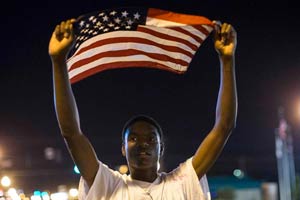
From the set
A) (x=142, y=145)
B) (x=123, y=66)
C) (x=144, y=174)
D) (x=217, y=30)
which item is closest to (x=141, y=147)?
(x=142, y=145)

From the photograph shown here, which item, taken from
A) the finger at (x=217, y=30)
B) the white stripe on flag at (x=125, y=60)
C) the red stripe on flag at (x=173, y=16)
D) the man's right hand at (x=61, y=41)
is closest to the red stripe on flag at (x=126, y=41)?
the white stripe on flag at (x=125, y=60)

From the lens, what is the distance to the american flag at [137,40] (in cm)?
446

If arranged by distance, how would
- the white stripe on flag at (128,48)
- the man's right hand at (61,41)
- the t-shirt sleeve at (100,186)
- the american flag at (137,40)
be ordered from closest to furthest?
the man's right hand at (61,41) < the t-shirt sleeve at (100,186) < the american flag at (137,40) < the white stripe on flag at (128,48)

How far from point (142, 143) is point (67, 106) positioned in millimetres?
535

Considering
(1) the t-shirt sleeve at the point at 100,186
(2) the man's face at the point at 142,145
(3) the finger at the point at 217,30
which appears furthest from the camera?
(3) the finger at the point at 217,30

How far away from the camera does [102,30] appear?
456 centimetres

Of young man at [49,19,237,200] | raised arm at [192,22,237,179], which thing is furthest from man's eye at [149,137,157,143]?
raised arm at [192,22,237,179]

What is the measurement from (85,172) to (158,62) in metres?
1.37

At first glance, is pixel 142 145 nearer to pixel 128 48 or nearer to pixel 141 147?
pixel 141 147

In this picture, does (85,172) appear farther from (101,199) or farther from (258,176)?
(258,176)

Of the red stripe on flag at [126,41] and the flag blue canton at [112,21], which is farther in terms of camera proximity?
the red stripe on flag at [126,41]

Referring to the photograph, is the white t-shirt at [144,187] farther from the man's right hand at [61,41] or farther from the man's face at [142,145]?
the man's right hand at [61,41]

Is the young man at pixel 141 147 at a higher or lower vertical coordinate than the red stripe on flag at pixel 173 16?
lower

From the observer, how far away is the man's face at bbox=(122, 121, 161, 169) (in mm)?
3797
